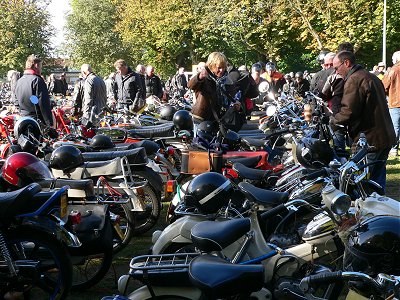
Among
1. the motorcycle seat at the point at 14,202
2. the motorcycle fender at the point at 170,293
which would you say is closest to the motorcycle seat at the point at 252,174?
the motorcycle seat at the point at 14,202

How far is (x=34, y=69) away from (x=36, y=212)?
16.8ft

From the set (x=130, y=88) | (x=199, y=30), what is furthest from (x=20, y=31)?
(x=130, y=88)

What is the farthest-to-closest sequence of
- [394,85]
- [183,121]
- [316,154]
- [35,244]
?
[394,85] < [183,121] < [316,154] < [35,244]

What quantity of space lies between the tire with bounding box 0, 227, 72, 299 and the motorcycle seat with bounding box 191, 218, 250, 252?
1.53 metres

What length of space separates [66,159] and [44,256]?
1.53 m

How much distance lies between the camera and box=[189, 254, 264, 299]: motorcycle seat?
2557 mm

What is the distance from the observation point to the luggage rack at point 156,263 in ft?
10.1

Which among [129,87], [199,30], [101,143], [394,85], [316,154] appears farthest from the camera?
[199,30]

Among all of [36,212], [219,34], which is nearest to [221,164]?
[36,212]

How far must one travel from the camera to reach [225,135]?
770cm

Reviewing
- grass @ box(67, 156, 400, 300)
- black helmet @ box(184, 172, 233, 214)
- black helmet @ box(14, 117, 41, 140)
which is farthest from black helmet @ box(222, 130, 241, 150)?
black helmet @ box(184, 172, 233, 214)

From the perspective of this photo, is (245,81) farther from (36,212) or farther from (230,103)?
(36,212)

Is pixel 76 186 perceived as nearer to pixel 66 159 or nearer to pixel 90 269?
pixel 66 159

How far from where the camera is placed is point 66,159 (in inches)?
220
